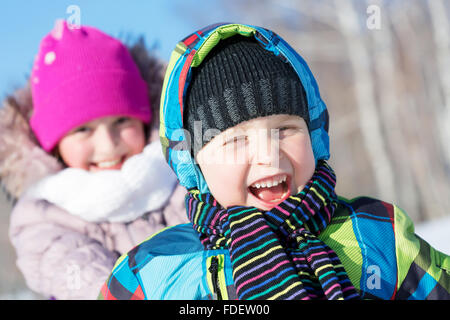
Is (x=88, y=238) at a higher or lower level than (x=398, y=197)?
higher

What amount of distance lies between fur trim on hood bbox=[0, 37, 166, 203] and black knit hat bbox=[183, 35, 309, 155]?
94 centimetres

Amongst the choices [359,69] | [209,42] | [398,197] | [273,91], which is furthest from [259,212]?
[398,197]

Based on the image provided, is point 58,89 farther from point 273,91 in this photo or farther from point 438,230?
point 438,230

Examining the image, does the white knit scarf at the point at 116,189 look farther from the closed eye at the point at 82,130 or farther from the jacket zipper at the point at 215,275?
the jacket zipper at the point at 215,275

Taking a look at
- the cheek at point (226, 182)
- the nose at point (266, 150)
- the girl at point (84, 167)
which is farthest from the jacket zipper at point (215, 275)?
the girl at point (84, 167)

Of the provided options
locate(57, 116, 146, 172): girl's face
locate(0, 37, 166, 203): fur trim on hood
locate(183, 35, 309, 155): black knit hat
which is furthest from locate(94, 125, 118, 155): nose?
→ locate(183, 35, 309, 155): black knit hat

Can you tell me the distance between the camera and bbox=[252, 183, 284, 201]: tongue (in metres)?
1.42

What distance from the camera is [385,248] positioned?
1.40 m

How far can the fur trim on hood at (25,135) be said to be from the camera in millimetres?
2322

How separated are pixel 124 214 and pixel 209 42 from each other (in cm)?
100

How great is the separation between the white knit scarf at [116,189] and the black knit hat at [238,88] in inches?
28.3

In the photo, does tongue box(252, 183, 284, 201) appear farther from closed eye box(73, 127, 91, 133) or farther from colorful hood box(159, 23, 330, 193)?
closed eye box(73, 127, 91, 133)

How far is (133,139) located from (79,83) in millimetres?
358

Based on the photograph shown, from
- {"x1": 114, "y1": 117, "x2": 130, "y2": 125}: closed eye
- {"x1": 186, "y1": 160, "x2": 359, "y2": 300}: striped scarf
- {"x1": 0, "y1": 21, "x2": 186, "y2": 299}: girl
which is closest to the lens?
{"x1": 186, "y1": 160, "x2": 359, "y2": 300}: striped scarf
